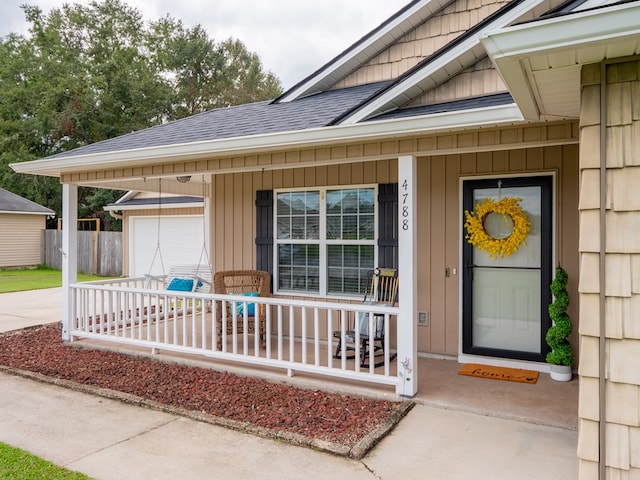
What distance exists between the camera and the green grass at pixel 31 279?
12498 millimetres

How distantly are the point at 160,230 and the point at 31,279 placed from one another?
13.9ft

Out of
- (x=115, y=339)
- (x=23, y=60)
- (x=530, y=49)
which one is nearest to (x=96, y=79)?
(x=23, y=60)

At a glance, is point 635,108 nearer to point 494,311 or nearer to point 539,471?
point 539,471

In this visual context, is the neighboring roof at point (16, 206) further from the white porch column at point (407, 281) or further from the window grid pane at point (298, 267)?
the white porch column at point (407, 281)

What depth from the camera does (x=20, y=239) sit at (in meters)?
17.7

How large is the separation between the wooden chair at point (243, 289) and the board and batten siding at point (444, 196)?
308 millimetres

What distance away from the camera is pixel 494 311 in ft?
16.3

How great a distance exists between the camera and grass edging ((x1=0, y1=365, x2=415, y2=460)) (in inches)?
125

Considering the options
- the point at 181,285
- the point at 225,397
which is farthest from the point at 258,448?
the point at 181,285

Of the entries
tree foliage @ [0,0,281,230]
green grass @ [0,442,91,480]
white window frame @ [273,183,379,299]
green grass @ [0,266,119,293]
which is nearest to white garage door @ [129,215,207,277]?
green grass @ [0,266,119,293]

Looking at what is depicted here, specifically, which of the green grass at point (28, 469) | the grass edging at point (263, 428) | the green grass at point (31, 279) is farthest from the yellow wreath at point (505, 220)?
the green grass at point (31, 279)

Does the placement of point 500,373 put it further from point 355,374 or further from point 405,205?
point 405,205

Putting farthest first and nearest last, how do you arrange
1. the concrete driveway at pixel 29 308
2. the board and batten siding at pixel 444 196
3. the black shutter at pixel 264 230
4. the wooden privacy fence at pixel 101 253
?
the wooden privacy fence at pixel 101 253 → the concrete driveway at pixel 29 308 → the black shutter at pixel 264 230 → the board and batten siding at pixel 444 196

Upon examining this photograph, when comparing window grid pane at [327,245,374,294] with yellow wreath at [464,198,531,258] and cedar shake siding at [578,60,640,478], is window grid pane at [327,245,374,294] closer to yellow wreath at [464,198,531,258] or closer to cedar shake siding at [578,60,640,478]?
yellow wreath at [464,198,531,258]
